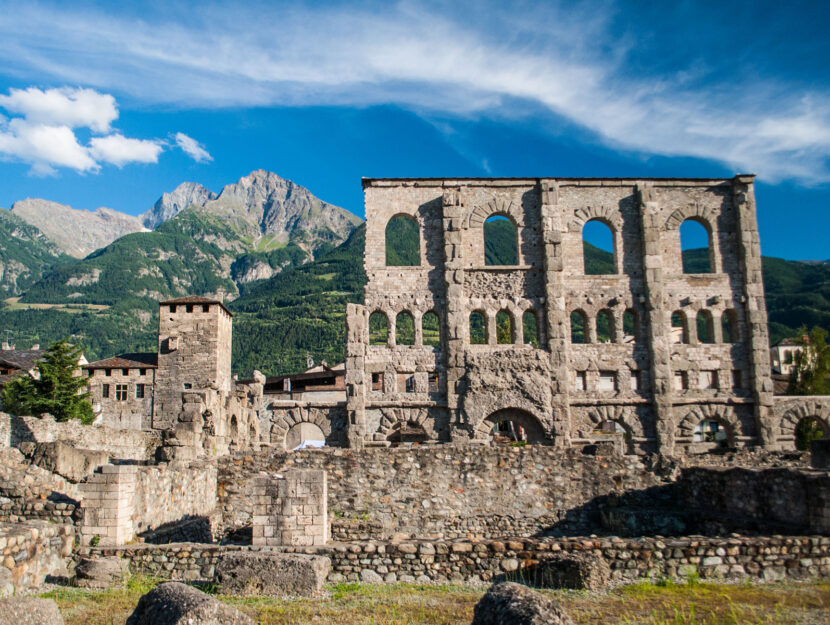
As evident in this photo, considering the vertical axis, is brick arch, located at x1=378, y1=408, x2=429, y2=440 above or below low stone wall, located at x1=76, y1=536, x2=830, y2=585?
above

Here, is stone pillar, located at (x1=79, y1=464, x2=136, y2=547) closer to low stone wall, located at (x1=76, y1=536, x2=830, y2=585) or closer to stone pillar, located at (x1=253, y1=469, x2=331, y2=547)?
low stone wall, located at (x1=76, y1=536, x2=830, y2=585)

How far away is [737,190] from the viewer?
31.1 metres

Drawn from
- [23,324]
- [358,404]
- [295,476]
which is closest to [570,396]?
[358,404]

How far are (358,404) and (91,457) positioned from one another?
45.3ft

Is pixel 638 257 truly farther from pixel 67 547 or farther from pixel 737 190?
pixel 67 547

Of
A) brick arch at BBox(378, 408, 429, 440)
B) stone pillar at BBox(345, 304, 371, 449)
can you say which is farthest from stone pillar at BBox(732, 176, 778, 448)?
stone pillar at BBox(345, 304, 371, 449)

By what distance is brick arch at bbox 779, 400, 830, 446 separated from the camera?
96.7 feet

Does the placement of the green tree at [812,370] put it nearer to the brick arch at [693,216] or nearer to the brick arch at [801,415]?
the brick arch at [801,415]

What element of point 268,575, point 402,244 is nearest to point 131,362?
point 268,575

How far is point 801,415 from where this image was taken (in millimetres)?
29703

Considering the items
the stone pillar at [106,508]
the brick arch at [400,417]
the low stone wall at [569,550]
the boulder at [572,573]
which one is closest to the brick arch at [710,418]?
the brick arch at [400,417]

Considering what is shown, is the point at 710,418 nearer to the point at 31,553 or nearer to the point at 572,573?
the point at 572,573

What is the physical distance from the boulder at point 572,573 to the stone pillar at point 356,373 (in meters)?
18.4

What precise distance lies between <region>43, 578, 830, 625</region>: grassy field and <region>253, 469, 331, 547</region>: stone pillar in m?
1.86
